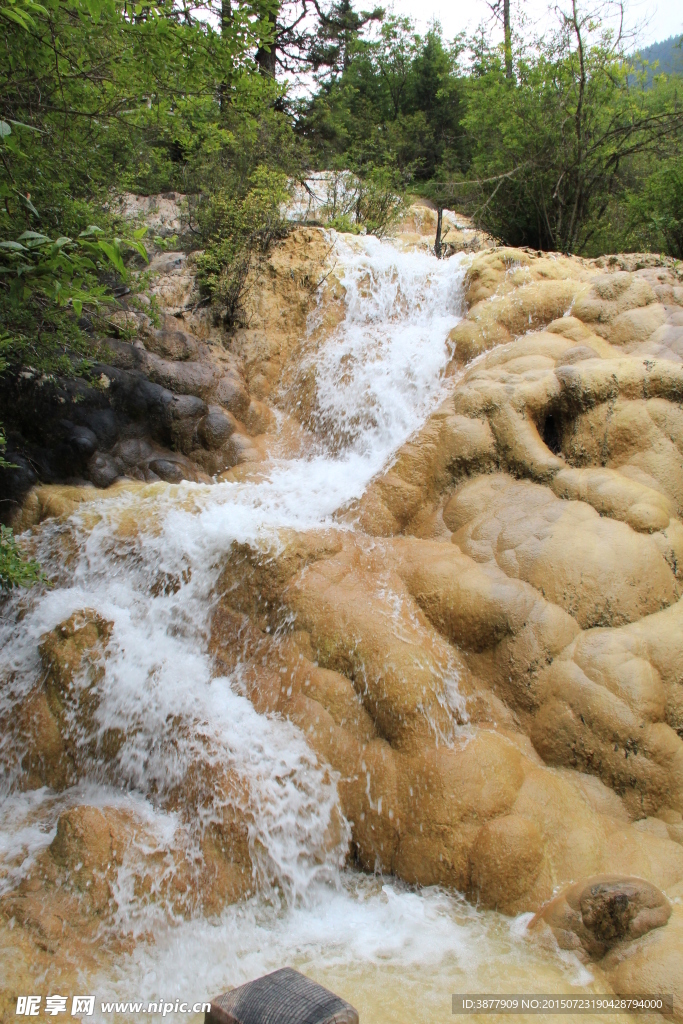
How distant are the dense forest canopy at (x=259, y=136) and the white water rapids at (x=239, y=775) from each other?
86cm

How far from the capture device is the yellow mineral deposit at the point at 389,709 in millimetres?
2777

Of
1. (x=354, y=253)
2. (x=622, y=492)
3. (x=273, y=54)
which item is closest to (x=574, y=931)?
(x=622, y=492)

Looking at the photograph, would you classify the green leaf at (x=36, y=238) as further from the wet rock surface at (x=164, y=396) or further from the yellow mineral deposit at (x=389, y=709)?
the wet rock surface at (x=164, y=396)

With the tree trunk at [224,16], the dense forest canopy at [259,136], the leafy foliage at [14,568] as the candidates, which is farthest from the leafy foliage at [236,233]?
the leafy foliage at [14,568]

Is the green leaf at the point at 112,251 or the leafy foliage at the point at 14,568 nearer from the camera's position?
the green leaf at the point at 112,251

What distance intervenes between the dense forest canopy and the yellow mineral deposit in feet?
3.71

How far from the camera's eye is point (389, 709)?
11.5 feet

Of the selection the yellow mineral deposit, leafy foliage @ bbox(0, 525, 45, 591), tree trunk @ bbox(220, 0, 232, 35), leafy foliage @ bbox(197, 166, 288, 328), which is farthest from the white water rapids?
tree trunk @ bbox(220, 0, 232, 35)

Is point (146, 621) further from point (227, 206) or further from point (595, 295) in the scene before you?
point (227, 206)

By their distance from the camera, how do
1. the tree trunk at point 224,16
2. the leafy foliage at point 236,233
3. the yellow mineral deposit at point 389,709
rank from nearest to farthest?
the yellow mineral deposit at point 389,709 → the tree trunk at point 224,16 → the leafy foliage at point 236,233

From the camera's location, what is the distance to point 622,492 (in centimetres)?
409

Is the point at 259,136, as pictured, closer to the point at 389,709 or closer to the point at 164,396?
the point at 164,396

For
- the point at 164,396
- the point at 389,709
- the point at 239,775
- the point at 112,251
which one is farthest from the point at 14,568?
the point at 164,396

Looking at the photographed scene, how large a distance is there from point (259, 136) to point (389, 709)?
8.59 m
